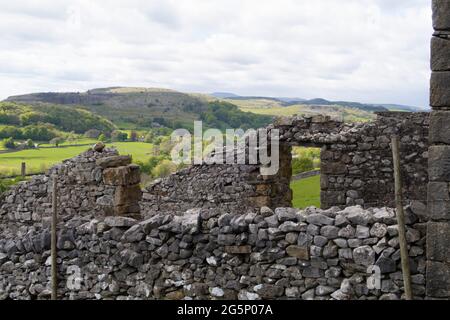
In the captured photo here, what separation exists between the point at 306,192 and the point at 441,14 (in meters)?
14.8

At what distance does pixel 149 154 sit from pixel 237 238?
26871 mm

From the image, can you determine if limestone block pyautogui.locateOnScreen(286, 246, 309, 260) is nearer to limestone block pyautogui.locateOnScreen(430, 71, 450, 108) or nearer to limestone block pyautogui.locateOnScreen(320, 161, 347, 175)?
limestone block pyautogui.locateOnScreen(430, 71, 450, 108)

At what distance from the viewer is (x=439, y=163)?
7.27 meters

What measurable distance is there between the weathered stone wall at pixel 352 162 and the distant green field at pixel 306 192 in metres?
4.39

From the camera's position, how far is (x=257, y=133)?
14.6m

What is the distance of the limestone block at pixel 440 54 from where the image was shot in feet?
23.5

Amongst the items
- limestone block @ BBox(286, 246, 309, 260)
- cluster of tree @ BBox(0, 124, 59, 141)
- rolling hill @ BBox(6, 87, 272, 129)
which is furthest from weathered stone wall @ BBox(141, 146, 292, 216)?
rolling hill @ BBox(6, 87, 272, 129)

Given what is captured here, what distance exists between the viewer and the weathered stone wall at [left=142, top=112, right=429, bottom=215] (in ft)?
43.8

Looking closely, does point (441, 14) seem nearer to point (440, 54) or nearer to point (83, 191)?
point (440, 54)

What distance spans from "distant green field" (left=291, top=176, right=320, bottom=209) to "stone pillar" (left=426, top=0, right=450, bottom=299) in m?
11.6
